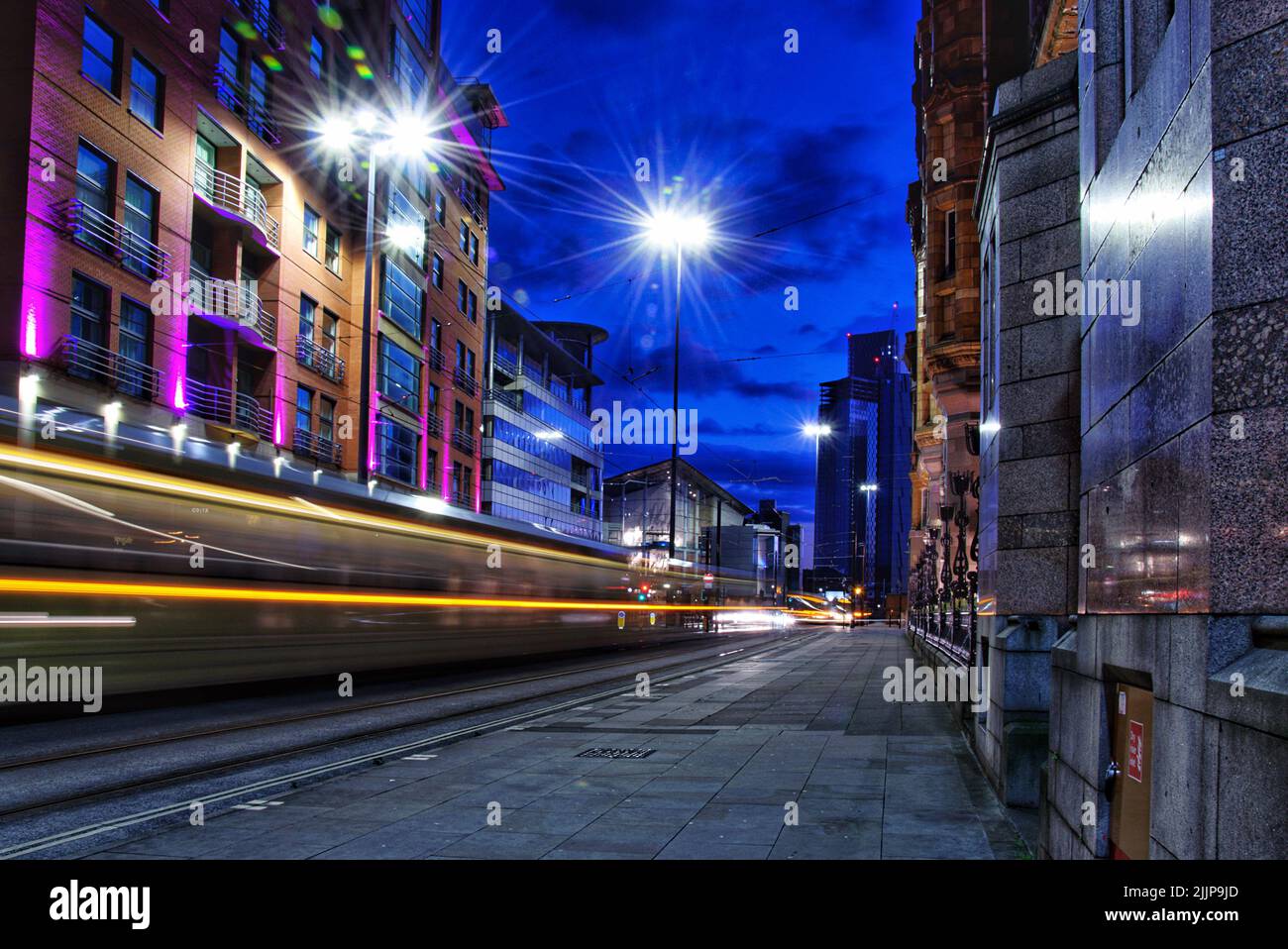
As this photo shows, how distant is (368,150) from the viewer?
34.4m

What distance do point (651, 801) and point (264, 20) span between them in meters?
30.4

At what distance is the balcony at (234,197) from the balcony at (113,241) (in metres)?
Result: 3.04

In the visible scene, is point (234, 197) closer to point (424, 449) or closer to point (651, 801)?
point (424, 449)

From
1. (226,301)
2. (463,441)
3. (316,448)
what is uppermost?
(226,301)

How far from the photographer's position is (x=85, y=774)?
9273mm

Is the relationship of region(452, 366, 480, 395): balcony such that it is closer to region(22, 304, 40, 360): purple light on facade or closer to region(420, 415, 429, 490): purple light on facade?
region(420, 415, 429, 490): purple light on facade

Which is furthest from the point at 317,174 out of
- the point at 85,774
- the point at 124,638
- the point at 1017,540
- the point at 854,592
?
the point at 854,592

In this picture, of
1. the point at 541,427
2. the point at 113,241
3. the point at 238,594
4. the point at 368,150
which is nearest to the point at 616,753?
the point at 238,594

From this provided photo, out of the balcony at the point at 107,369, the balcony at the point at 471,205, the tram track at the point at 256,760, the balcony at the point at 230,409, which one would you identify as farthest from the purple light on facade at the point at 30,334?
the balcony at the point at 471,205

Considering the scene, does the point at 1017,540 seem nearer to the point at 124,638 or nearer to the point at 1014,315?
the point at 1014,315

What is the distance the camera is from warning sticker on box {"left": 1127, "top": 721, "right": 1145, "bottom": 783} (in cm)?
435
